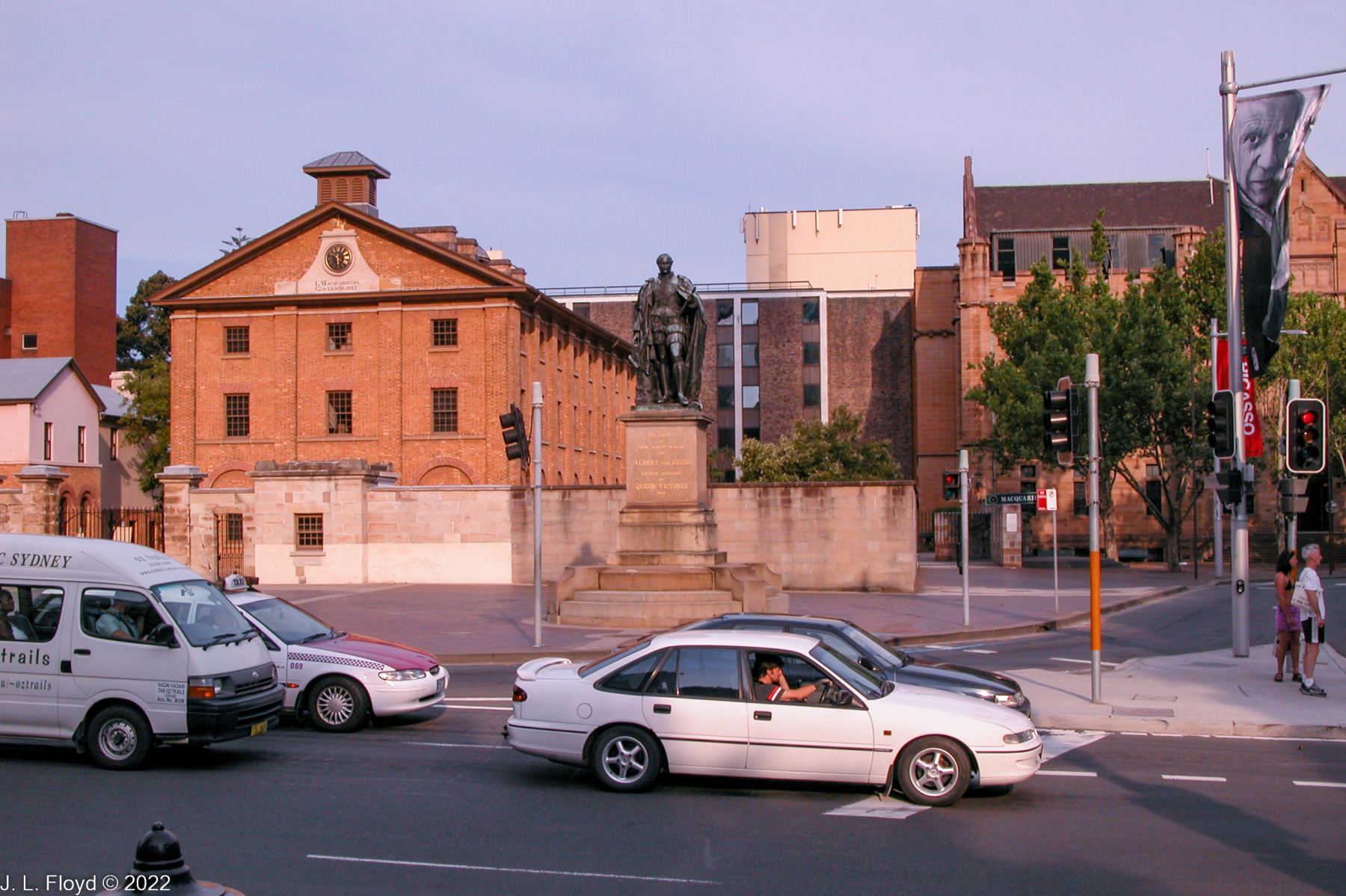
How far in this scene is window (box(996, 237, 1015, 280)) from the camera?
6844 cm

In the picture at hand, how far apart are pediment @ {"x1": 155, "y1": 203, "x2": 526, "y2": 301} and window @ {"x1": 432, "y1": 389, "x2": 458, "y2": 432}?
3929mm

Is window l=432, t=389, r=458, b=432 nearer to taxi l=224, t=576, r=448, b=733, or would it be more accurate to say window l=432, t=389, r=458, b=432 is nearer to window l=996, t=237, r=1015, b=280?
taxi l=224, t=576, r=448, b=733

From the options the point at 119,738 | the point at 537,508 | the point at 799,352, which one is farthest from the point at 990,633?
the point at 799,352

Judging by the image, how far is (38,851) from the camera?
759cm

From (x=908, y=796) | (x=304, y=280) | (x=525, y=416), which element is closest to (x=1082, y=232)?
(x=525, y=416)

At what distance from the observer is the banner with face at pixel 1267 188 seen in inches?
657

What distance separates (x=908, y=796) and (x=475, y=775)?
3.62 meters

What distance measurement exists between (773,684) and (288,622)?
6.11m

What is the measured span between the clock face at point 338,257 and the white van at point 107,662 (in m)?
36.9

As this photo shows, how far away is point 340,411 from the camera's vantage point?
46.6 m

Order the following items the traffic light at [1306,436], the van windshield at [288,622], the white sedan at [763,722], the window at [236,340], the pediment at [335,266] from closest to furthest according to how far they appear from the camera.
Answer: the white sedan at [763,722] < the van windshield at [288,622] < the traffic light at [1306,436] < the pediment at [335,266] < the window at [236,340]

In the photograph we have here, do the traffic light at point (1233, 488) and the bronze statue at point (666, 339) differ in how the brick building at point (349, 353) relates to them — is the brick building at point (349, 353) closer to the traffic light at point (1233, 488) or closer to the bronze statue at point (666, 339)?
the bronze statue at point (666, 339)

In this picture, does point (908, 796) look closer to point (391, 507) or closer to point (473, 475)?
point (391, 507)

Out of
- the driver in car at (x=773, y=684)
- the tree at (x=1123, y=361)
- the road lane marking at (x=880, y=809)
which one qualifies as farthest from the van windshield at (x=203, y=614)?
the tree at (x=1123, y=361)
